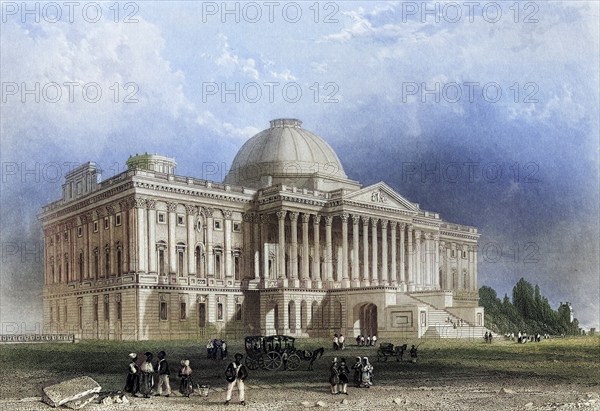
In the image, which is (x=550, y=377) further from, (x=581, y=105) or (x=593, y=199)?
(x=581, y=105)

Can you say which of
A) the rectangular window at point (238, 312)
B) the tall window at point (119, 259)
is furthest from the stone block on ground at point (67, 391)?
the rectangular window at point (238, 312)

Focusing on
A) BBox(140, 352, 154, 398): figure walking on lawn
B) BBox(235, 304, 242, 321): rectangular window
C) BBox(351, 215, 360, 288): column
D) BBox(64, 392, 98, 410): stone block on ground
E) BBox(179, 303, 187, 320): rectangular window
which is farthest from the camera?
BBox(351, 215, 360, 288): column

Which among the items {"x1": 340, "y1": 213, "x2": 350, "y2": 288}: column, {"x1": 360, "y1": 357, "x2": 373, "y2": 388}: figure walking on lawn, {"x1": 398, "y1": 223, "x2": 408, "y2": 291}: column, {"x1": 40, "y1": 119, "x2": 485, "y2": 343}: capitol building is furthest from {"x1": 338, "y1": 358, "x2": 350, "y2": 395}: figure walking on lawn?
{"x1": 398, "y1": 223, "x2": 408, "y2": 291}: column

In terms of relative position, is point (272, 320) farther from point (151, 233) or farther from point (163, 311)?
point (151, 233)

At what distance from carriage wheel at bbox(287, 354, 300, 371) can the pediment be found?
2298 cm

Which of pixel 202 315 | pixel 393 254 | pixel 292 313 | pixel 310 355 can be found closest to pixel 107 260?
pixel 202 315

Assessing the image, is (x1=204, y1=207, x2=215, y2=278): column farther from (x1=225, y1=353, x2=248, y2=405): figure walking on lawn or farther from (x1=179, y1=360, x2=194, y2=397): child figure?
(x1=225, y1=353, x2=248, y2=405): figure walking on lawn

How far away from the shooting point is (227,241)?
4597 cm

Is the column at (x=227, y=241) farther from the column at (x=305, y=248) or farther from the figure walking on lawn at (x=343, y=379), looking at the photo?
the figure walking on lawn at (x=343, y=379)

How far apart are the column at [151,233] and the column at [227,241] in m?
5.30

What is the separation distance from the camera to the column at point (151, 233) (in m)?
41.8

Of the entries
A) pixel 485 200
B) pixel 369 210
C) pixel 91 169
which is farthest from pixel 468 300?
pixel 91 169

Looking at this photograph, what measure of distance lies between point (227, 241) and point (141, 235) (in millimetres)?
6398

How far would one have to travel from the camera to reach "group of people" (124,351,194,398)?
20.9 meters
